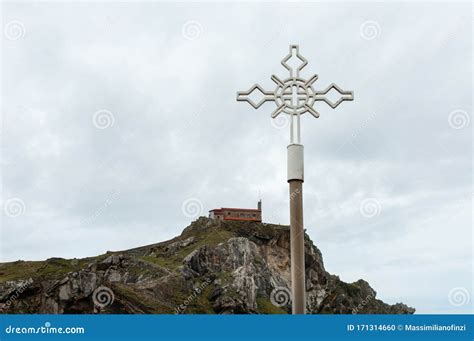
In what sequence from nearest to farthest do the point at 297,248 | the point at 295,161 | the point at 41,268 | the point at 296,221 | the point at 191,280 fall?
the point at 297,248 < the point at 296,221 < the point at 295,161 < the point at 191,280 < the point at 41,268

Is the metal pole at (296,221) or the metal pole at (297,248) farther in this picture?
the metal pole at (296,221)

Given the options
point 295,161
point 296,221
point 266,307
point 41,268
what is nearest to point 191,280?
point 266,307

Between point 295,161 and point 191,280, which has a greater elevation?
point 191,280

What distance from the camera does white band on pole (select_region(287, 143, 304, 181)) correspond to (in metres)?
12.9

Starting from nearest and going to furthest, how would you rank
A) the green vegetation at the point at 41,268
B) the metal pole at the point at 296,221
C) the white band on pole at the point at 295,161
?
the metal pole at the point at 296,221 → the white band on pole at the point at 295,161 → the green vegetation at the point at 41,268

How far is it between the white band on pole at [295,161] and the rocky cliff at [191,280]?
52.0m

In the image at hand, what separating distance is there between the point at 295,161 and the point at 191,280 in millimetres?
85551

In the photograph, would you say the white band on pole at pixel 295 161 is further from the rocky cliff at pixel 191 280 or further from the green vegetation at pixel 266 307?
the green vegetation at pixel 266 307

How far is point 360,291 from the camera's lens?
13900 centimetres

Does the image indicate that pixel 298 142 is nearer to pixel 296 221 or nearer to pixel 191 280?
pixel 296 221

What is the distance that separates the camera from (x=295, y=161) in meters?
12.9

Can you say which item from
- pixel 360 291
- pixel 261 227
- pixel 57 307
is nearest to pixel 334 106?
pixel 57 307

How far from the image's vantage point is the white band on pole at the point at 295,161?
507 inches

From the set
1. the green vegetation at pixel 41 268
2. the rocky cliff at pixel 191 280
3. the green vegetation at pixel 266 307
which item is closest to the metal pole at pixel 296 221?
the rocky cliff at pixel 191 280
